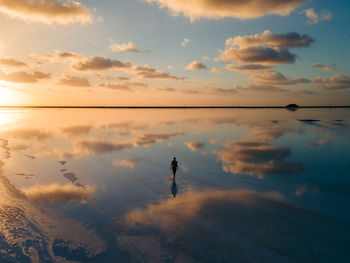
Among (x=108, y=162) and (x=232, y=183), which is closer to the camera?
(x=232, y=183)

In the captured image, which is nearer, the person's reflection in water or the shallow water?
the shallow water

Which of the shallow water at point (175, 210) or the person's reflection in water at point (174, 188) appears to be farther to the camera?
the person's reflection in water at point (174, 188)

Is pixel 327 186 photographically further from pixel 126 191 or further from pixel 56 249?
pixel 56 249

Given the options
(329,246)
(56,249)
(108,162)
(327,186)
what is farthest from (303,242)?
(108,162)

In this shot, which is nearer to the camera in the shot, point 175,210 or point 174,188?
point 175,210

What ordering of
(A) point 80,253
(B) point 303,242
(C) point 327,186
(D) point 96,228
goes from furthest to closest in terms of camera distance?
(C) point 327,186
(D) point 96,228
(B) point 303,242
(A) point 80,253

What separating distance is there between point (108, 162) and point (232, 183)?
1349 centimetres

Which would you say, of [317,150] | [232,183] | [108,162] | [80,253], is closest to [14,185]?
[108,162]

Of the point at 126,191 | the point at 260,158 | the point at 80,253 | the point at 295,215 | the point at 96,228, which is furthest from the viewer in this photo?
the point at 260,158

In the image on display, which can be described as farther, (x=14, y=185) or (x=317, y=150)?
(x=317, y=150)

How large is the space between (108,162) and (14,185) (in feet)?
28.6

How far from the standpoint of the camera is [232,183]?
18078mm

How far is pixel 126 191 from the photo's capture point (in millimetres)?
16375

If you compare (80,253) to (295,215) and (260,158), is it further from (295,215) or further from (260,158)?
(260,158)
